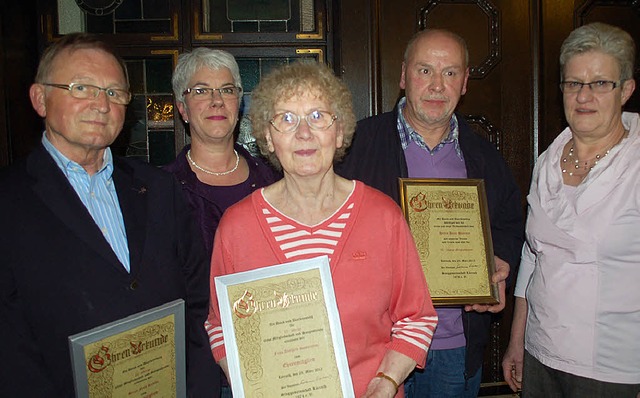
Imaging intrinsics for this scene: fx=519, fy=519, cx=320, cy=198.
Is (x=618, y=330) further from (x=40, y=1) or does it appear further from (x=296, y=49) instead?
(x=40, y=1)

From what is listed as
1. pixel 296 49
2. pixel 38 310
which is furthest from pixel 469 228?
pixel 296 49

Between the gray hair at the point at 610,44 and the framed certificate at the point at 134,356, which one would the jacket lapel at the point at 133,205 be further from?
the gray hair at the point at 610,44

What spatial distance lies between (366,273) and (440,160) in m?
0.96

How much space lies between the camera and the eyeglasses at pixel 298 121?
170 cm

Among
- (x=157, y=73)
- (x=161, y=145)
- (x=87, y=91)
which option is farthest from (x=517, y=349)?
(x=157, y=73)

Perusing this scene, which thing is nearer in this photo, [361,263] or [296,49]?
[361,263]

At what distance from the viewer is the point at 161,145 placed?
146 inches

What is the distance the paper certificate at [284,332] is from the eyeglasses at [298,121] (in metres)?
0.45

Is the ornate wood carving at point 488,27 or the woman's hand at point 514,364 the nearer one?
the woman's hand at point 514,364

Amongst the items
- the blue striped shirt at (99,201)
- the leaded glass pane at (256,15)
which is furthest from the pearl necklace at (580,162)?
the leaded glass pane at (256,15)

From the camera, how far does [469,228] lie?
2145 mm

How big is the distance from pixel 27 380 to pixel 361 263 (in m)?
1.05

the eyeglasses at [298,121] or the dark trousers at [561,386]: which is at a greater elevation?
the eyeglasses at [298,121]

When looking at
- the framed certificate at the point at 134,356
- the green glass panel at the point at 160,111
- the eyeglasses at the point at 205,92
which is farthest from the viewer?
the green glass panel at the point at 160,111
